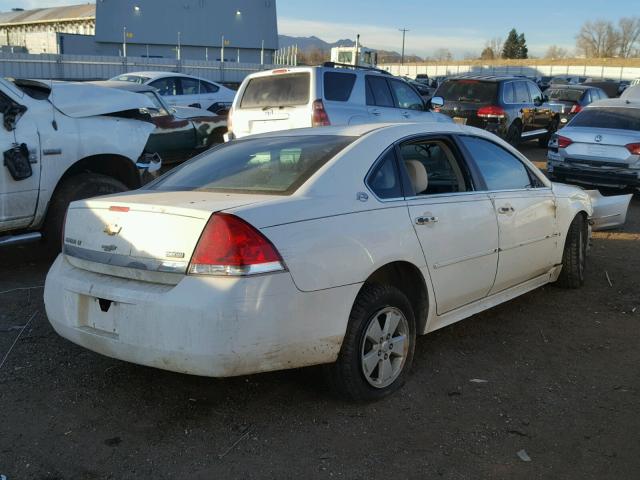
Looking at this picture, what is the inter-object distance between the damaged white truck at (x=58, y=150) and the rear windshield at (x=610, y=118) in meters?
7.73

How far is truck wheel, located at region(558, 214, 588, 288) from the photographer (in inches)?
225

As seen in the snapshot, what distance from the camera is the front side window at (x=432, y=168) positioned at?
4.12 metres

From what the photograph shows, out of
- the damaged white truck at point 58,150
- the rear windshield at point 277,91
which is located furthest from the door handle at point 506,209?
the rear windshield at point 277,91

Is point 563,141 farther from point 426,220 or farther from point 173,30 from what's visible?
point 173,30

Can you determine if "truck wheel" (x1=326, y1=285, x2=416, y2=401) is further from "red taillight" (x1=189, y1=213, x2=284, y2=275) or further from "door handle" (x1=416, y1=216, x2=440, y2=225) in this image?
"red taillight" (x1=189, y1=213, x2=284, y2=275)

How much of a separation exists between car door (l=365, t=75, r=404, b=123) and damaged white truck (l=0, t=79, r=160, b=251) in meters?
4.53

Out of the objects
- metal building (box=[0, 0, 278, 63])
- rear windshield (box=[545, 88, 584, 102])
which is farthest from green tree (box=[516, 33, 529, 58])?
rear windshield (box=[545, 88, 584, 102])

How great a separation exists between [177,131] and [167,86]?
4.41 m

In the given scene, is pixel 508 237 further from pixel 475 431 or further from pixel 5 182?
pixel 5 182

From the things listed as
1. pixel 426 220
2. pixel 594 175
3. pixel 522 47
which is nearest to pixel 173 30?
pixel 594 175

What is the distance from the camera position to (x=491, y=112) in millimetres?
15078

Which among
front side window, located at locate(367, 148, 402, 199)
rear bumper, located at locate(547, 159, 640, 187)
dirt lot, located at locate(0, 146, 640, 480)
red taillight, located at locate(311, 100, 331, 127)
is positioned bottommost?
dirt lot, located at locate(0, 146, 640, 480)

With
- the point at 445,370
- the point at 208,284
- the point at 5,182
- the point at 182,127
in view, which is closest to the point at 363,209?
the point at 208,284

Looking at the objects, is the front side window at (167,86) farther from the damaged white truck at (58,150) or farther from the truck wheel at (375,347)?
the truck wheel at (375,347)
